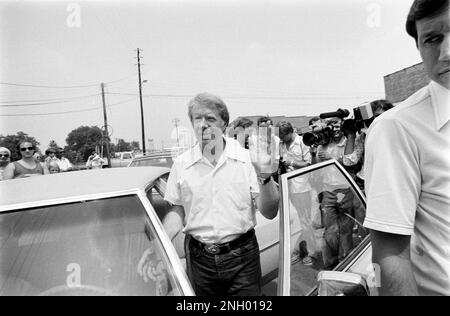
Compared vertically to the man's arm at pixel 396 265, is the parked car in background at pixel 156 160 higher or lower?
lower

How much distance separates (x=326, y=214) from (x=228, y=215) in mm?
563

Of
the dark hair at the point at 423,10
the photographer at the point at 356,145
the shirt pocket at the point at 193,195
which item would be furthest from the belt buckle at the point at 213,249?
the photographer at the point at 356,145

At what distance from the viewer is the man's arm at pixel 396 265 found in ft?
2.97

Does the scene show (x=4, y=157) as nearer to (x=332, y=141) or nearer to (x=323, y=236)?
(x=332, y=141)

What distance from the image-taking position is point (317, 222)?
1.62 m

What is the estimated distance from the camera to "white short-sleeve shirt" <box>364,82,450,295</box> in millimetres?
896

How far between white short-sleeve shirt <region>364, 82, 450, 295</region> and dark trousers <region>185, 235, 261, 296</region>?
0.81 metres

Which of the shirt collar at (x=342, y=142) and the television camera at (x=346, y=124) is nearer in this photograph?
the television camera at (x=346, y=124)

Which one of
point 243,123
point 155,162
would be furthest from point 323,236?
point 155,162

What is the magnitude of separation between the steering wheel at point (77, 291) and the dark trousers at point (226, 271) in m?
0.55

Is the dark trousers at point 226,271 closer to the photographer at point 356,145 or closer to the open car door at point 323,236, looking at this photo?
the open car door at point 323,236

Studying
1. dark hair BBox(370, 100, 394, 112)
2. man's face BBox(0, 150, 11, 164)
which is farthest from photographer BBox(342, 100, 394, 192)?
man's face BBox(0, 150, 11, 164)

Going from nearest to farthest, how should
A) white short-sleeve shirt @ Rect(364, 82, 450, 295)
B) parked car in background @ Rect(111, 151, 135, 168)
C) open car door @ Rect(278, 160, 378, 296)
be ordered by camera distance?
white short-sleeve shirt @ Rect(364, 82, 450, 295), open car door @ Rect(278, 160, 378, 296), parked car in background @ Rect(111, 151, 135, 168)

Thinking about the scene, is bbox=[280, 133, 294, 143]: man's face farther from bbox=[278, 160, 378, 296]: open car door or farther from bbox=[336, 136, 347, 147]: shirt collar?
bbox=[278, 160, 378, 296]: open car door
